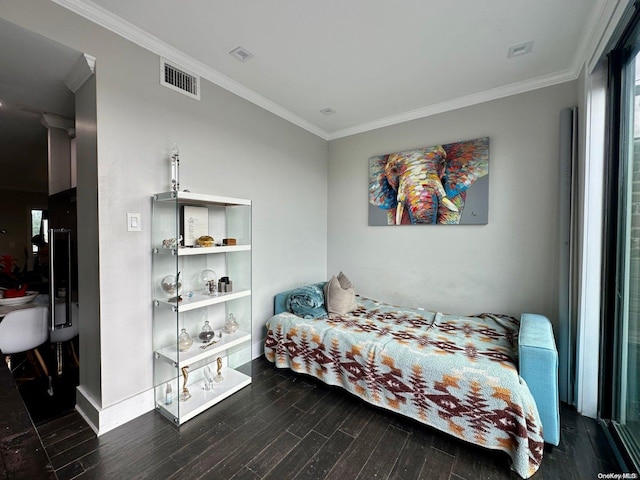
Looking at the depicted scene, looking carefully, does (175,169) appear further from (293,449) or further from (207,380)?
(293,449)

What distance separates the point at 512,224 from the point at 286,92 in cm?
256

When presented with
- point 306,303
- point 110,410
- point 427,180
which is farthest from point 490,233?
point 110,410

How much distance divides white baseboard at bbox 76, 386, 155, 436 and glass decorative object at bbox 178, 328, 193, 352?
0.39 m

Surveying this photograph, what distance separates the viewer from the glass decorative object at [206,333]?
7.61ft

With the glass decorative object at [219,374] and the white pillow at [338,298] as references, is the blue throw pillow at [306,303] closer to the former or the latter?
the white pillow at [338,298]

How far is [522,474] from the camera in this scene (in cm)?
151

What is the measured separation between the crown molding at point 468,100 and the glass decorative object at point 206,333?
286cm

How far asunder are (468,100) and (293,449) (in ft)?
11.1

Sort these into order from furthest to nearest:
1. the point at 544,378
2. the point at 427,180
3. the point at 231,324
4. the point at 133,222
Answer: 1. the point at 427,180
2. the point at 231,324
3. the point at 133,222
4. the point at 544,378

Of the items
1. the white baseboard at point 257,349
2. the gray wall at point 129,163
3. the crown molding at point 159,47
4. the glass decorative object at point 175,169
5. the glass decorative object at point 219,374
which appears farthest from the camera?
the white baseboard at point 257,349

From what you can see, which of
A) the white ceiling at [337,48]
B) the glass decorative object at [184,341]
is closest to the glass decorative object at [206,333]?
the glass decorative object at [184,341]

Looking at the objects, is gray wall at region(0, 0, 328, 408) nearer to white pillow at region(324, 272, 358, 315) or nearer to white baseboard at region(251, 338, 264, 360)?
white baseboard at region(251, 338, 264, 360)

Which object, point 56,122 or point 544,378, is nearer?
point 544,378

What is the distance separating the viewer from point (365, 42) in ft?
6.78
